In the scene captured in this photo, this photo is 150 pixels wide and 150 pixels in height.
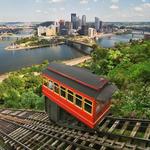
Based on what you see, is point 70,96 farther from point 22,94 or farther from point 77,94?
point 22,94

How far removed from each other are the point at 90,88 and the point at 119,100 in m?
4.89

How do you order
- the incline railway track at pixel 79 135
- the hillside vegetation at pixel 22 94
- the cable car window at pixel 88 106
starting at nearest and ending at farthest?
1. the incline railway track at pixel 79 135
2. the cable car window at pixel 88 106
3. the hillside vegetation at pixel 22 94

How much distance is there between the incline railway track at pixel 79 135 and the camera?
9516 millimetres

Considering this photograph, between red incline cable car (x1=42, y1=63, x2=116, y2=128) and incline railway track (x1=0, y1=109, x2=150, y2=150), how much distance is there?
1.79ft

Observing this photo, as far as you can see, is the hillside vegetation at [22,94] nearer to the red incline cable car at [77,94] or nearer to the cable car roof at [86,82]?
the red incline cable car at [77,94]

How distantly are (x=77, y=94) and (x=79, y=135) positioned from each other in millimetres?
1932

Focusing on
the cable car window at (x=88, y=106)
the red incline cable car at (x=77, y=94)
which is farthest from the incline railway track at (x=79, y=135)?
the cable car window at (x=88, y=106)

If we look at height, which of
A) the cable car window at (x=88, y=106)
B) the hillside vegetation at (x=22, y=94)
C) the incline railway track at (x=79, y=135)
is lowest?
the hillside vegetation at (x=22, y=94)

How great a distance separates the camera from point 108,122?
37.4 ft

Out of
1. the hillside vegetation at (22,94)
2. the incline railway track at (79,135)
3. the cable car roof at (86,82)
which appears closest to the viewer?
the incline railway track at (79,135)

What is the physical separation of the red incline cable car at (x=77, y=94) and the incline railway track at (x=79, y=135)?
21.5 inches

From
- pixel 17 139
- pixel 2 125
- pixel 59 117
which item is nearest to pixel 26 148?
pixel 17 139

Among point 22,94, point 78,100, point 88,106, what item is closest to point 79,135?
point 88,106

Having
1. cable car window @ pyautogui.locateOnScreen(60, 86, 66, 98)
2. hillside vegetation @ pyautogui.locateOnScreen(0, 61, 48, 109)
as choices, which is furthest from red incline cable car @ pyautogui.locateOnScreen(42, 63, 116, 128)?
hillside vegetation @ pyautogui.locateOnScreen(0, 61, 48, 109)
